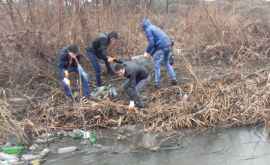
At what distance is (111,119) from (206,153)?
2.35m

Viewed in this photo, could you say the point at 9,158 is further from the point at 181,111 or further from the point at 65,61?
the point at 181,111

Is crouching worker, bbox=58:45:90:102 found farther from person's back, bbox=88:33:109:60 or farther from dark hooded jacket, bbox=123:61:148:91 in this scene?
dark hooded jacket, bbox=123:61:148:91

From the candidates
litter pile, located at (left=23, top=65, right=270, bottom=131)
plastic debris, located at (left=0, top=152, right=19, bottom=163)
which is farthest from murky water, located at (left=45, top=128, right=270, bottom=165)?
plastic debris, located at (left=0, top=152, right=19, bottom=163)

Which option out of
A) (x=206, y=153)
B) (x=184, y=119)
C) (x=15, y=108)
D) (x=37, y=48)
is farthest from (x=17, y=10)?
(x=206, y=153)

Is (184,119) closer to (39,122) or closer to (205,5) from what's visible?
(39,122)

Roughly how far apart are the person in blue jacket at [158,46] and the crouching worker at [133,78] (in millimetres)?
820

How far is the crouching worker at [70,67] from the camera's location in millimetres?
8914

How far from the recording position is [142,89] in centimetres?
1025

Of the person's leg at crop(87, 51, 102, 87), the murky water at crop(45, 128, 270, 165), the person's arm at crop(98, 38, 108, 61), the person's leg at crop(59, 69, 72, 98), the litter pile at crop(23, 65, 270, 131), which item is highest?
the person's arm at crop(98, 38, 108, 61)

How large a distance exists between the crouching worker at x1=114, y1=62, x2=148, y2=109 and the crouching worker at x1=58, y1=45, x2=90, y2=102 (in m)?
1.01

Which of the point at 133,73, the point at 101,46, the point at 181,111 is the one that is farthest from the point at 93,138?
the point at 101,46

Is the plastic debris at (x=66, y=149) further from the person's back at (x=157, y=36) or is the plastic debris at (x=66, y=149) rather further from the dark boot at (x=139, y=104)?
the person's back at (x=157, y=36)

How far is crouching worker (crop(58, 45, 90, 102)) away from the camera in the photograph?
351 inches

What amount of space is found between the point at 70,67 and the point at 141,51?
10.3ft
